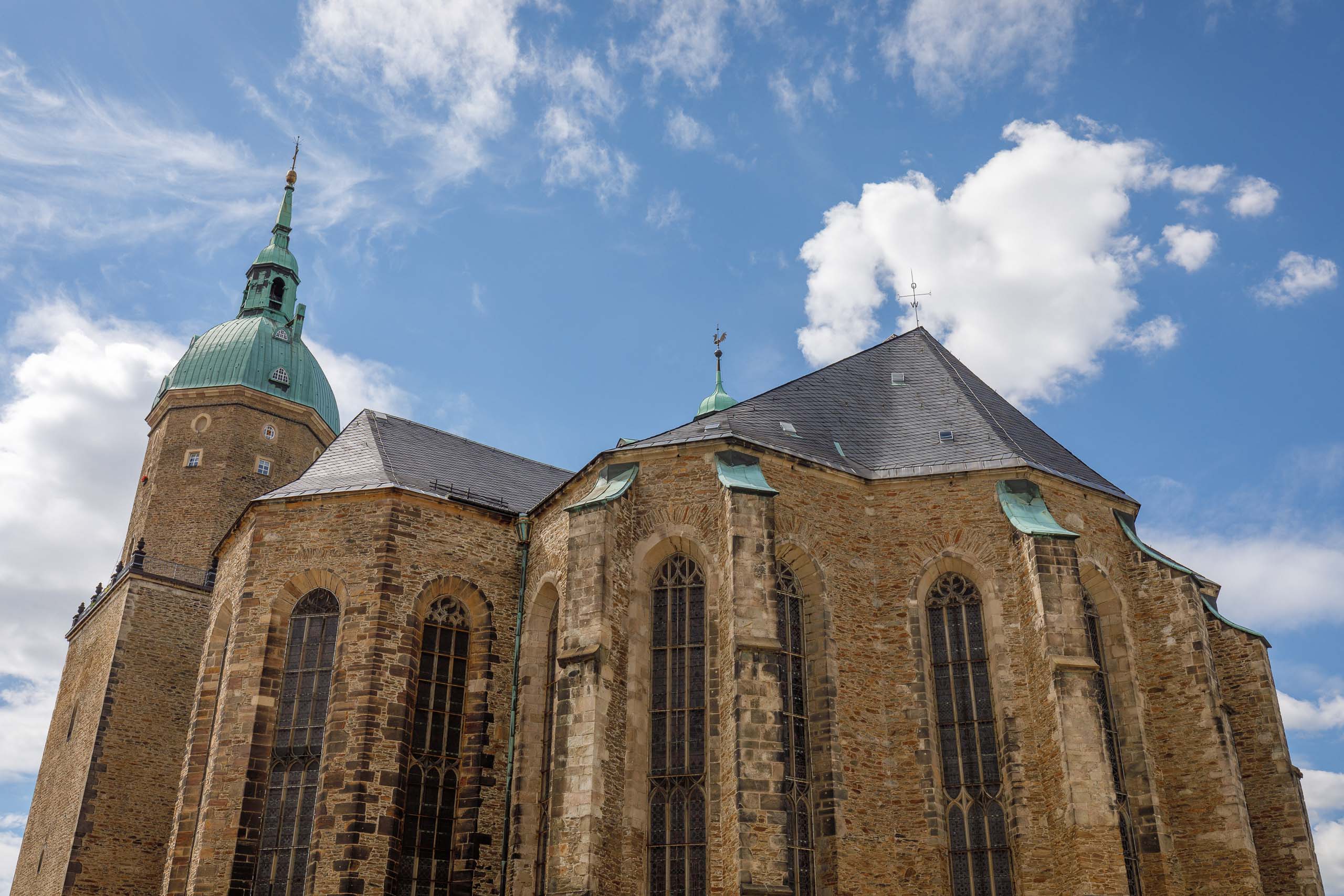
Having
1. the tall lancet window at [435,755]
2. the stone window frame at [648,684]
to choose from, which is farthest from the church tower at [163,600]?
the stone window frame at [648,684]

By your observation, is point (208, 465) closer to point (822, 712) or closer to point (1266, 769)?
point (822, 712)

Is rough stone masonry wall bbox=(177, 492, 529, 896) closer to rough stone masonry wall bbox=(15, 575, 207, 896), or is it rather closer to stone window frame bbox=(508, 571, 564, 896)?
stone window frame bbox=(508, 571, 564, 896)

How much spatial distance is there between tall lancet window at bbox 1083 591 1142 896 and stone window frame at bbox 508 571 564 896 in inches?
304

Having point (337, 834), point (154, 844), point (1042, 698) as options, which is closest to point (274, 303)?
point (154, 844)

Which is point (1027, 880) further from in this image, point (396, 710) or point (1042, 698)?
point (396, 710)

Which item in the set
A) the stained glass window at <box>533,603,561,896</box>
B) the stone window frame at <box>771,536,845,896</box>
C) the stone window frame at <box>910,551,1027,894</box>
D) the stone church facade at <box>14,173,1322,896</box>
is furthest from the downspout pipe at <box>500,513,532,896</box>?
the stone window frame at <box>910,551,1027,894</box>

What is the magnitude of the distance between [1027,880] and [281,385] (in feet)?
74.4

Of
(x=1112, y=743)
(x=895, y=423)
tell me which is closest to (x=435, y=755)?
(x=895, y=423)

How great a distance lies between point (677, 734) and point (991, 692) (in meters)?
4.54

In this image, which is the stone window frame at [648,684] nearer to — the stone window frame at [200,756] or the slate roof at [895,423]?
the slate roof at [895,423]

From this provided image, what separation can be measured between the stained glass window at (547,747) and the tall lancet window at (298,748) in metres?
3.40

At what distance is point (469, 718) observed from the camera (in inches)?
771

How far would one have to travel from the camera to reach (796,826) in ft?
53.2

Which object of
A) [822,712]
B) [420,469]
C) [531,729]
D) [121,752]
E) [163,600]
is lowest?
[822,712]
